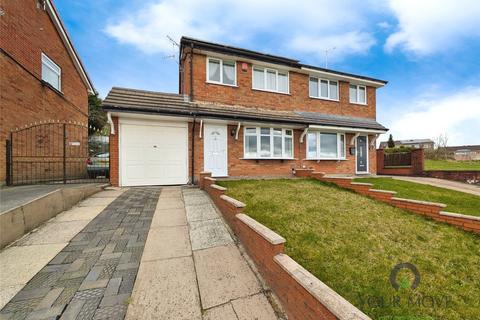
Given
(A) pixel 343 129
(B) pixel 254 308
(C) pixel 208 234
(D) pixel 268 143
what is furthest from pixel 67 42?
(A) pixel 343 129

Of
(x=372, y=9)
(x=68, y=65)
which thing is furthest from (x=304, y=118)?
(x=68, y=65)

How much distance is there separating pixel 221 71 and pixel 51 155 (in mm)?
7741

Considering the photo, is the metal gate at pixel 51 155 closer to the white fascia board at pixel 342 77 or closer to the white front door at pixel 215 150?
the white front door at pixel 215 150

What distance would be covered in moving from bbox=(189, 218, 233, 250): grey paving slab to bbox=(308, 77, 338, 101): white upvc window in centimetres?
1015

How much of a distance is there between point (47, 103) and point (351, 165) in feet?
47.6

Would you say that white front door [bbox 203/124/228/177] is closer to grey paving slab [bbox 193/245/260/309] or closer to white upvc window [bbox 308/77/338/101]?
grey paving slab [bbox 193/245/260/309]

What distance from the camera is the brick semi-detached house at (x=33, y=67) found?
20.3ft

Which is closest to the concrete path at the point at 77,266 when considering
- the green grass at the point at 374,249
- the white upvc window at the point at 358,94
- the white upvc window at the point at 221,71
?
the green grass at the point at 374,249

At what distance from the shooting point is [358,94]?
13000mm

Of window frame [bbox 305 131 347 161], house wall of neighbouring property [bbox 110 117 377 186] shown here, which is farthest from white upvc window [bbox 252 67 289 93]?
window frame [bbox 305 131 347 161]

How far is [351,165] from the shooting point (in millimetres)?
11773

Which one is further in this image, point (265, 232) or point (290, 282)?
point (265, 232)

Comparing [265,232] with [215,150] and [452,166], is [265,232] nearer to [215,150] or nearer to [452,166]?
[215,150]

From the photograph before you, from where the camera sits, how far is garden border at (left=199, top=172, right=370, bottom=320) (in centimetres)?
162
